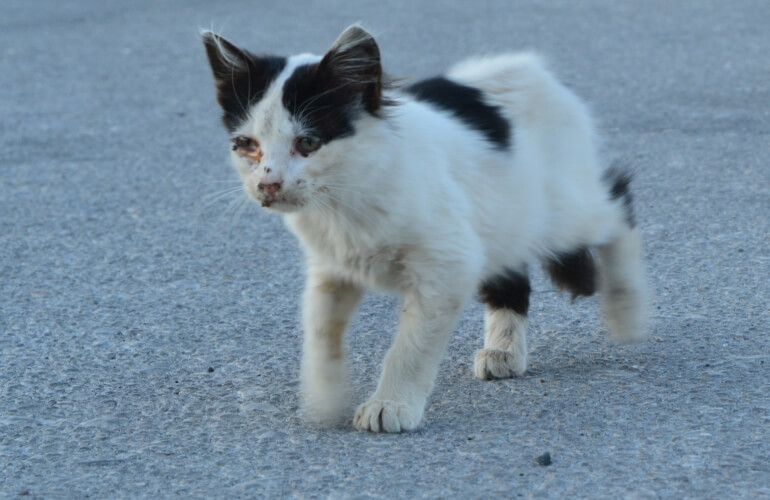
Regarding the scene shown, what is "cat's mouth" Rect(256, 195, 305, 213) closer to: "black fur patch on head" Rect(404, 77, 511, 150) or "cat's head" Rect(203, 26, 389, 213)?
"cat's head" Rect(203, 26, 389, 213)

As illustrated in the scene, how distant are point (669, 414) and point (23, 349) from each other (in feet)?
7.44

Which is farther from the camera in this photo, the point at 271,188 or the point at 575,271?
the point at 575,271

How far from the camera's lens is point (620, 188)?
429 cm

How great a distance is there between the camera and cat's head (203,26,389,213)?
325cm

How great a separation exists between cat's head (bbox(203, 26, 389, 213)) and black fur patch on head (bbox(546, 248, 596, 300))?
3.69ft

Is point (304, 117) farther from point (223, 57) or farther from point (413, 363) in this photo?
point (413, 363)

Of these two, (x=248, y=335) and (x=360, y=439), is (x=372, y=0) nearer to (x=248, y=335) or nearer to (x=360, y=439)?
(x=248, y=335)

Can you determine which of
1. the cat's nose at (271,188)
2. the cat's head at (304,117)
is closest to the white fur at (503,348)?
the cat's head at (304,117)

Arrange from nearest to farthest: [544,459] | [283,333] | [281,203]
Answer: [544,459] → [281,203] → [283,333]

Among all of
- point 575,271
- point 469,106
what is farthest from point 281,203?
point 575,271

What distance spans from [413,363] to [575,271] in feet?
3.37

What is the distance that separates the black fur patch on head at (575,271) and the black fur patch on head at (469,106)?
54 cm

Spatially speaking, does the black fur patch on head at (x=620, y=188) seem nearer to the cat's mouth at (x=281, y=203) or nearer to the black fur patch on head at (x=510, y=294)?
the black fur patch on head at (x=510, y=294)

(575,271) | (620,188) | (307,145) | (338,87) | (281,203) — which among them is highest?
(338,87)
